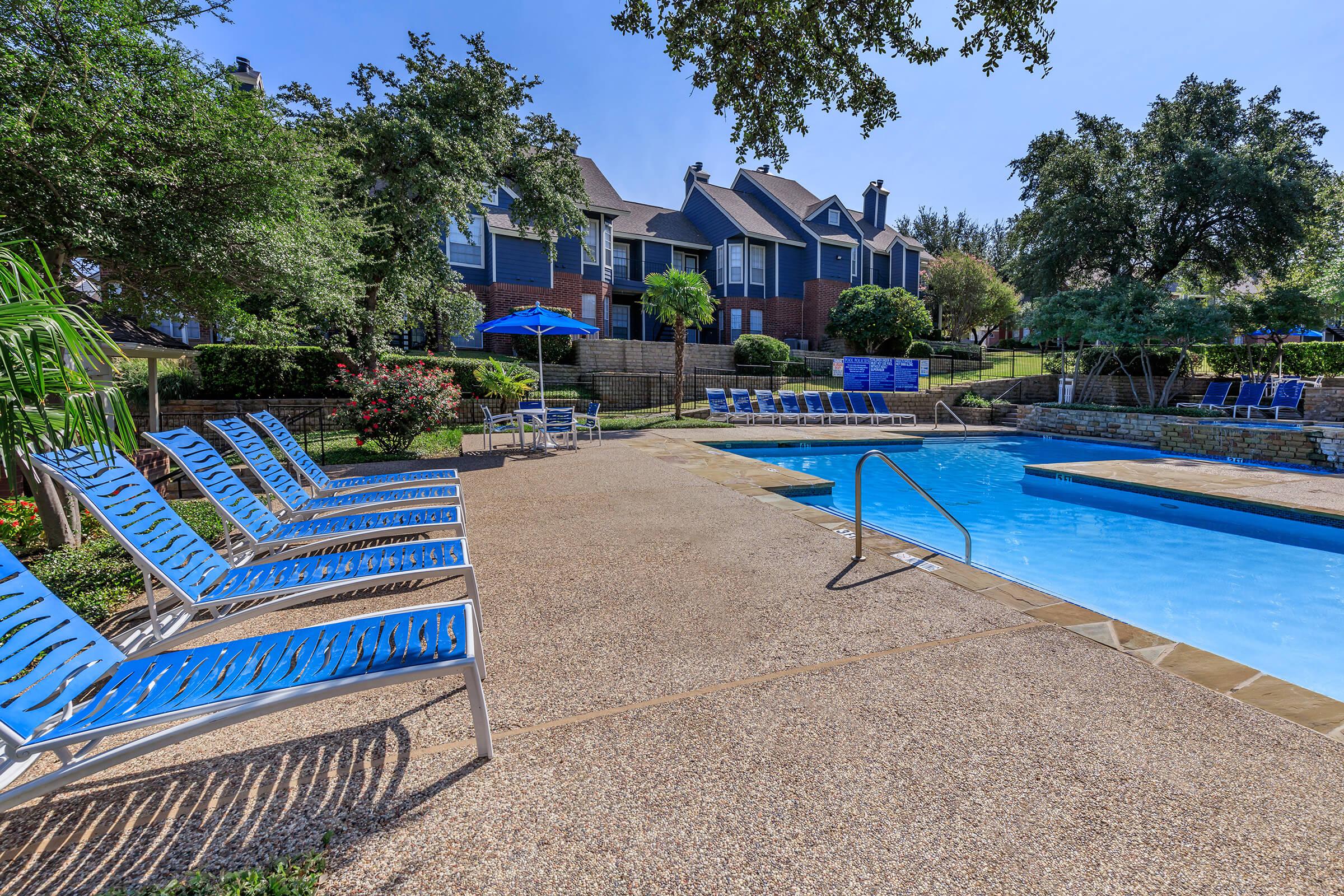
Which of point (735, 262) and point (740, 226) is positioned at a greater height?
point (740, 226)

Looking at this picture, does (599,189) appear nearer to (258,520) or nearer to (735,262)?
(735,262)

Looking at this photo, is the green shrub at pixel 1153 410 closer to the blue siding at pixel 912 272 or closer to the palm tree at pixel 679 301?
the palm tree at pixel 679 301

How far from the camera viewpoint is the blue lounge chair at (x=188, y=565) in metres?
2.62

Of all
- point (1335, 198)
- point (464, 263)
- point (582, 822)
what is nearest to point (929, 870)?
point (582, 822)

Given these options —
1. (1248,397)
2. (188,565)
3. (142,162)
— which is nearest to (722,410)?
(142,162)

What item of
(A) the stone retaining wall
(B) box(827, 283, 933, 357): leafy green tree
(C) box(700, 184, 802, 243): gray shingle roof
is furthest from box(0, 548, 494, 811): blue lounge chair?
(C) box(700, 184, 802, 243): gray shingle roof

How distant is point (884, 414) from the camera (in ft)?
64.8

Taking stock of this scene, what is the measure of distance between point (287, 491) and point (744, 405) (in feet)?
50.8

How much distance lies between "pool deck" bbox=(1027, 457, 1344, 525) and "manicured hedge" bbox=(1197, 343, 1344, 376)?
46.9 feet

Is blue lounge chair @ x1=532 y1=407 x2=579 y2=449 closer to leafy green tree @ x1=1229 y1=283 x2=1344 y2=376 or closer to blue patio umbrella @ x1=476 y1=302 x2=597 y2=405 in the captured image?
blue patio umbrella @ x1=476 y1=302 x2=597 y2=405

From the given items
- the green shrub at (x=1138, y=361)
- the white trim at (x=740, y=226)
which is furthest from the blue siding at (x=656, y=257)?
the green shrub at (x=1138, y=361)

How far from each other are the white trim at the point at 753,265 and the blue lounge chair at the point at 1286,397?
19.5 meters

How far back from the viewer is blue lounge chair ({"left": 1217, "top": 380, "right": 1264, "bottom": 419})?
17.4m

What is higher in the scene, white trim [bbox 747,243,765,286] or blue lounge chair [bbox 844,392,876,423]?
white trim [bbox 747,243,765,286]
